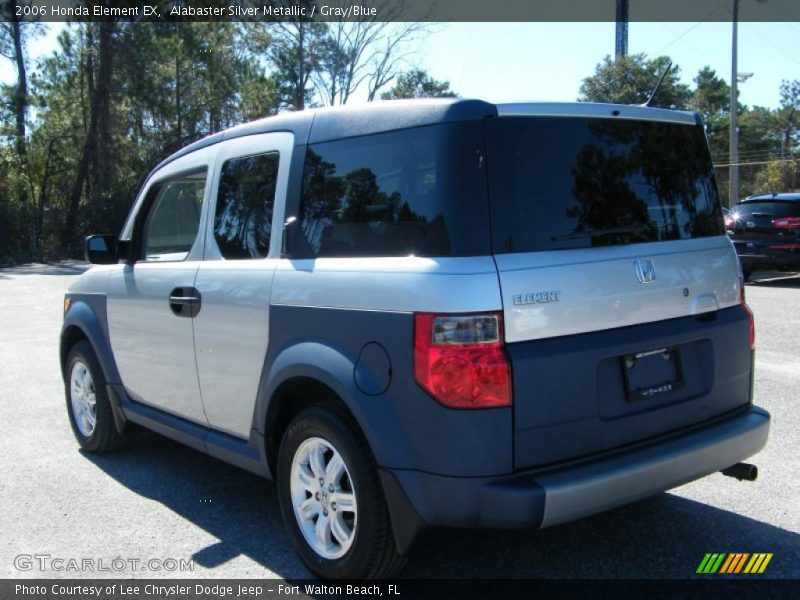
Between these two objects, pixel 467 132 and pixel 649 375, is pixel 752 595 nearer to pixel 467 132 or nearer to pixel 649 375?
pixel 649 375

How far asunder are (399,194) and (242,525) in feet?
6.85

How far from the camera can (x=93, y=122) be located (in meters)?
32.6

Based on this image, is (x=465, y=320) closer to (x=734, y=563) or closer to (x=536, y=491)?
(x=536, y=491)

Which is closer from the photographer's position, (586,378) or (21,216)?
(586,378)

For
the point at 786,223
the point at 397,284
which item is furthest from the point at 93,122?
the point at 397,284

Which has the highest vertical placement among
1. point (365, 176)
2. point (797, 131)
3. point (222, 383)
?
point (797, 131)

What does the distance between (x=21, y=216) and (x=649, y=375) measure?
3136 cm

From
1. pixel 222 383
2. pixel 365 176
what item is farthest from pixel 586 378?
pixel 222 383

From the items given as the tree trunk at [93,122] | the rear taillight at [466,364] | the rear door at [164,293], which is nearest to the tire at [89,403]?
the rear door at [164,293]

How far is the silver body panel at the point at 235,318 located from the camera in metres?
3.63

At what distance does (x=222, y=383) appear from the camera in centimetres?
390

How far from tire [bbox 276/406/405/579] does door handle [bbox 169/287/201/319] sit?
3.28 ft

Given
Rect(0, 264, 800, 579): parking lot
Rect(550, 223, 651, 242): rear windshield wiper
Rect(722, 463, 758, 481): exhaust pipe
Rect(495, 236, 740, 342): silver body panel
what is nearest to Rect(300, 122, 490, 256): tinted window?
Rect(495, 236, 740, 342): silver body panel

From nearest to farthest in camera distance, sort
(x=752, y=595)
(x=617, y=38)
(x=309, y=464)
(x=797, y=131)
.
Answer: (x=752, y=595)
(x=309, y=464)
(x=617, y=38)
(x=797, y=131)
